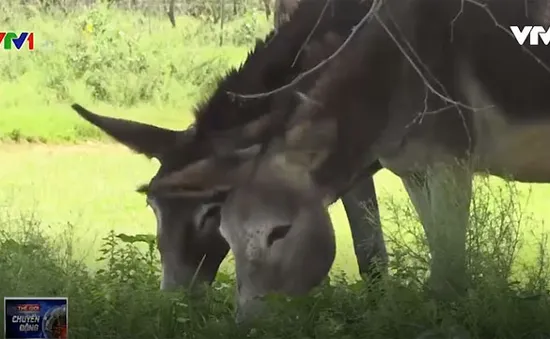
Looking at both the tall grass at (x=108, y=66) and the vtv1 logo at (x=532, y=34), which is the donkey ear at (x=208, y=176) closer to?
the tall grass at (x=108, y=66)

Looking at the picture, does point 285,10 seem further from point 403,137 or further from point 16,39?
point 16,39

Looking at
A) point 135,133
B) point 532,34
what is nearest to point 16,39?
point 135,133

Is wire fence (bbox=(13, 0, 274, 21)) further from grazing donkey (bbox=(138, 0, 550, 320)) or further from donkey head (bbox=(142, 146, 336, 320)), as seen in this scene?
donkey head (bbox=(142, 146, 336, 320))

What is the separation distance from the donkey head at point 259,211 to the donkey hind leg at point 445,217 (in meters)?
0.51

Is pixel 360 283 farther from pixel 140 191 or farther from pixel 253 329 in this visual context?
pixel 140 191

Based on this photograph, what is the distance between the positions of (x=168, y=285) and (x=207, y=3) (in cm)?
142

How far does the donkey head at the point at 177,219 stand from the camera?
4285 millimetres

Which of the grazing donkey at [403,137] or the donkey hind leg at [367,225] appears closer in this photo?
the grazing donkey at [403,137]

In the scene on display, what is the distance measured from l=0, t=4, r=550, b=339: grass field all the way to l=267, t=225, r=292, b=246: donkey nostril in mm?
244

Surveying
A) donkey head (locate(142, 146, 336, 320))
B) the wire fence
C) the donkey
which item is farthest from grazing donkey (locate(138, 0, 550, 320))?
the wire fence

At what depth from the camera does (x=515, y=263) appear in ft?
14.3

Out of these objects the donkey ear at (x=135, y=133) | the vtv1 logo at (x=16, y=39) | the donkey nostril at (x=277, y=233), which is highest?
the vtv1 logo at (x=16, y=39)

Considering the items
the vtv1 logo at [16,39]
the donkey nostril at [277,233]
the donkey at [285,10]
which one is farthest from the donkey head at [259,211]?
the vtv1 logo at [16,39]

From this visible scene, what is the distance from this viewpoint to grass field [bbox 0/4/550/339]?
425 centimetres
